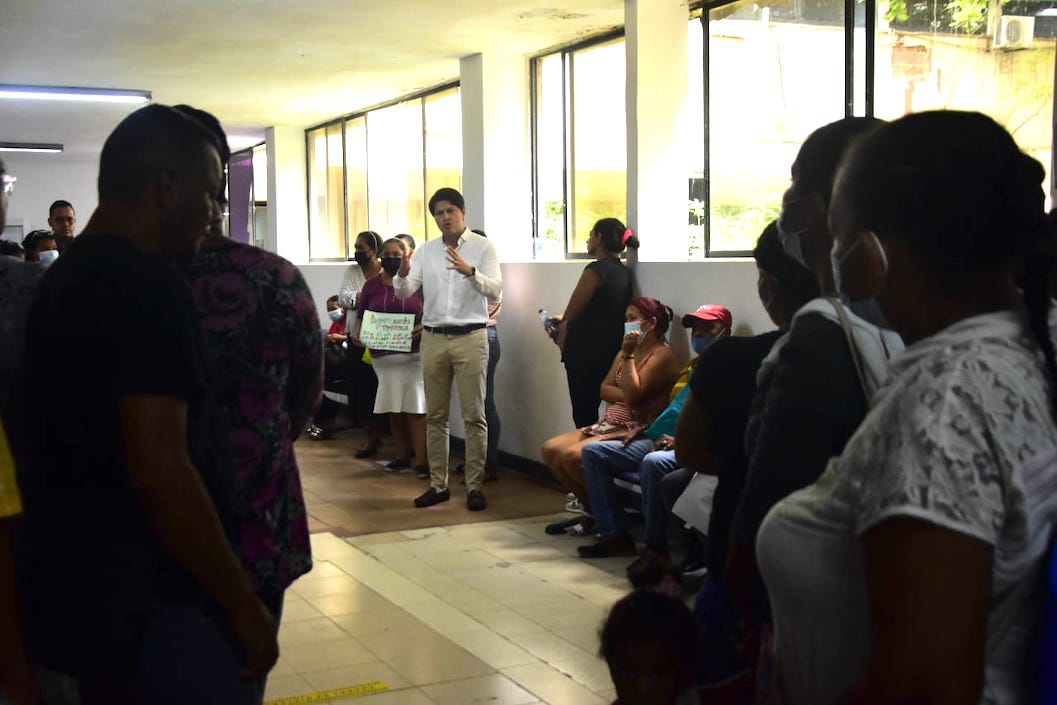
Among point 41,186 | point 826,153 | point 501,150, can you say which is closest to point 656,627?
point 826,153

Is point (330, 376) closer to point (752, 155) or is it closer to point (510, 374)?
point (510, 374)

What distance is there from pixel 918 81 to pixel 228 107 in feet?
27.0

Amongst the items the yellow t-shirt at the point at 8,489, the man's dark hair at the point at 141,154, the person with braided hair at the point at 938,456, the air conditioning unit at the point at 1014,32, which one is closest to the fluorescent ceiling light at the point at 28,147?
the air conditioning unit at the point at 1014,32

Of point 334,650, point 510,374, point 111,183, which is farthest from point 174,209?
point 510,374

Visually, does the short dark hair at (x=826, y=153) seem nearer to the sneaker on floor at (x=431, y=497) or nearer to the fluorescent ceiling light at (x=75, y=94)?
the sneaker on floor at (x=431, y=497)

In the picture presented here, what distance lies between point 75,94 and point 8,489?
391 inches

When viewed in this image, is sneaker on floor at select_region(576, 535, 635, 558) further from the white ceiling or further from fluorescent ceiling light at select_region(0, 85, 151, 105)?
fluorescent ceiling light at select_region(0, 85, 151, 105)

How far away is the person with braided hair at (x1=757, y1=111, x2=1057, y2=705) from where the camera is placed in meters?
1.07

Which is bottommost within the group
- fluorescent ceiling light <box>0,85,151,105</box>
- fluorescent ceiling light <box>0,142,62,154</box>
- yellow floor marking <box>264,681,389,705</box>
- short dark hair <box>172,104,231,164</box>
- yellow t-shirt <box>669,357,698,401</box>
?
yellow floor marking <box>264,681,389,705</box>

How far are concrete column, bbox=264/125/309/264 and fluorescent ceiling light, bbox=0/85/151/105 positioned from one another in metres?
2.34

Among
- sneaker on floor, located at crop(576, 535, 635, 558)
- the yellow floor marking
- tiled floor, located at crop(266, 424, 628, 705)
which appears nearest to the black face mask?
tiled floor, located at crop(266, 424, 628, 705)

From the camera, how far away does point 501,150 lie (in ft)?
28.3

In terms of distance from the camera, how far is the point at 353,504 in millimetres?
7184

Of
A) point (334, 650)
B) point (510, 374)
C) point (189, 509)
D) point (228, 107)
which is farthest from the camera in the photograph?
point (228, 107)
